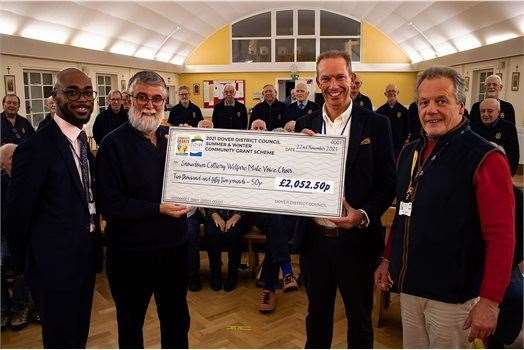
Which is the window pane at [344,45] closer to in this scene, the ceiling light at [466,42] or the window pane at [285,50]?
the window pane at [285,50]

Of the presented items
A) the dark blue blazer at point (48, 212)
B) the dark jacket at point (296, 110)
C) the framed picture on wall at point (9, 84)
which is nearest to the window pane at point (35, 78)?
the framed picture on wall at point (9, 84)

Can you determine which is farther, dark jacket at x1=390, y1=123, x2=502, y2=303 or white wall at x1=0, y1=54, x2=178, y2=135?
white wall at x1=0, y1=54, x2=178, y2=135

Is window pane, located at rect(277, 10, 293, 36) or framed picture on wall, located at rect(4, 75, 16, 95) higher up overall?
window pane, located at rect(277, 10, 293, 36)

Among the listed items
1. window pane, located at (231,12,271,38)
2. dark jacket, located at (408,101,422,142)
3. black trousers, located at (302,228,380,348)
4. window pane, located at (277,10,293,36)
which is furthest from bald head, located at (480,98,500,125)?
window pane, located at (231,12,271,38)

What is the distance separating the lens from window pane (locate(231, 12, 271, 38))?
53.0 ft

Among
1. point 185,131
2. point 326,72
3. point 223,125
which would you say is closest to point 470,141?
point 326,72

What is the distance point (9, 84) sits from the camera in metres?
7.52

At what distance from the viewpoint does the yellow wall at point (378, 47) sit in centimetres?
1581

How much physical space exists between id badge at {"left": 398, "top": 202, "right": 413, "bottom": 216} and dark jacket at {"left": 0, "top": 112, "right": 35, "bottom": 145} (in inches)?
206

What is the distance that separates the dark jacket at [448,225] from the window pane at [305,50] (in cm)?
1505

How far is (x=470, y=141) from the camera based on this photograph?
166 centimetres

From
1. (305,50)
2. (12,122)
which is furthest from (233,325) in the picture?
(305,50)

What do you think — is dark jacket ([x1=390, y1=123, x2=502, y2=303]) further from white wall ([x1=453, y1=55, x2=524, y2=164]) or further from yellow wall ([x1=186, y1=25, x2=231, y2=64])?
yellow wall ([x1=186, y1=25, x2=231, y2=64])

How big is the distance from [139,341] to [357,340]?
116 cm
